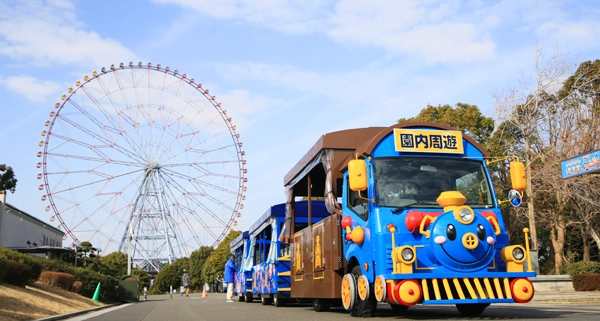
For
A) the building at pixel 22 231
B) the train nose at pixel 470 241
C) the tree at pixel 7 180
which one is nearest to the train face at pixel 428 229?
the train nose at pixel 470 241

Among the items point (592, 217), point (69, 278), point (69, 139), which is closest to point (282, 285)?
point (69, 278)

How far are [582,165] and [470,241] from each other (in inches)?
380

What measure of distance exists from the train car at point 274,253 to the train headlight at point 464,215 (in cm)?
566

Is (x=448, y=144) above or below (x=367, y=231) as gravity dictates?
above

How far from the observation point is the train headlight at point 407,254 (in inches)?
307

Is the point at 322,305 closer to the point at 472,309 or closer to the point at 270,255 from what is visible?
the point at 472,309

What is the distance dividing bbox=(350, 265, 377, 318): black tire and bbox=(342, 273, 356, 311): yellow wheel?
102 mm

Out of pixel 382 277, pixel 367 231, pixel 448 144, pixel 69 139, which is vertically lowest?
pixel 382 277

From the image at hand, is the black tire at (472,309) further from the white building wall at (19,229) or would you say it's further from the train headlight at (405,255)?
the white building wall at (19,229)

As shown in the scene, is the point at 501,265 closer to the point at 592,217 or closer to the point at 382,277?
the point at 382,277

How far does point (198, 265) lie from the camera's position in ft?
281

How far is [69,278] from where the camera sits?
21.4 m

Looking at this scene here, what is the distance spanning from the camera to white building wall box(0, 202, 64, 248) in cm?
4147

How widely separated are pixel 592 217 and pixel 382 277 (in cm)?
2433
